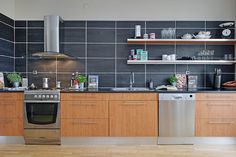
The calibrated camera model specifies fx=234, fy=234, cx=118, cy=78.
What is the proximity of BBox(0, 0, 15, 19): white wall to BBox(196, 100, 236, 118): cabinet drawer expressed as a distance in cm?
342

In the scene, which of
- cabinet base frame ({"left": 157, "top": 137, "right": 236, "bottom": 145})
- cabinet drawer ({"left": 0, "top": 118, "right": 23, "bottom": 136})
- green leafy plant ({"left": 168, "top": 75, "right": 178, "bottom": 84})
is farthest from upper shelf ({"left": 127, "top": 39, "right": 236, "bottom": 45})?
cabinet drawer ({"left": 0, "top": 118, "right": 23, "bottom": 136})

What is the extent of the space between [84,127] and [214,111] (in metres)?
1.96

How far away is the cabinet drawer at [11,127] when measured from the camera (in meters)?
3.53

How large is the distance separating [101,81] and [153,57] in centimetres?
102

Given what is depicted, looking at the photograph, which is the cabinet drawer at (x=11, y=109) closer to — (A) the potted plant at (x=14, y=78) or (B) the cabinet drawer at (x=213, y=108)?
(A) the potted plant at (x=14, y=78)

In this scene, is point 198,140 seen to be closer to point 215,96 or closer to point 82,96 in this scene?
point 215,96

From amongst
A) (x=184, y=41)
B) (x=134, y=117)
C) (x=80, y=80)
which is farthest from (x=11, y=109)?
(x=184, y=41)

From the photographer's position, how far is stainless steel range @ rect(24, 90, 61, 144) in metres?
3.48

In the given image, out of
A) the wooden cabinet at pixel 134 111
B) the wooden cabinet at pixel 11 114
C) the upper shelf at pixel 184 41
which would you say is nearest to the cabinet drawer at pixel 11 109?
the wooden cabinet at pixel 11 114

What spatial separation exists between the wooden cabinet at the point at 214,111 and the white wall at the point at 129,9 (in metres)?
1.49

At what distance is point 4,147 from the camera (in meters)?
3.41

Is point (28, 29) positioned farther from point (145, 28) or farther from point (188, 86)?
point (188, 86)

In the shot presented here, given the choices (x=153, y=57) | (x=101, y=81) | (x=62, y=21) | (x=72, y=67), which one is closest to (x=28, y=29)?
(x=62, y=21)

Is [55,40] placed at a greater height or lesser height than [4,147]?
greater
